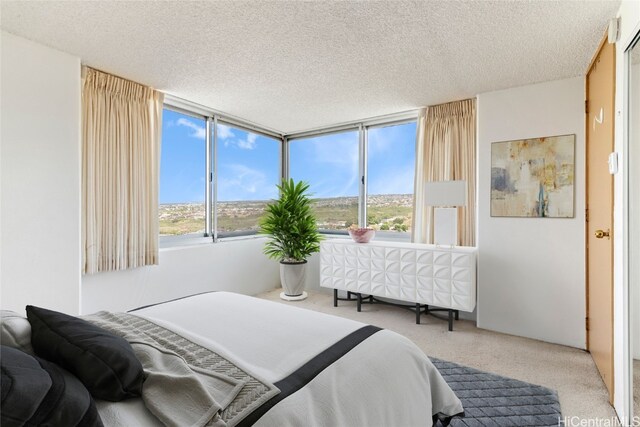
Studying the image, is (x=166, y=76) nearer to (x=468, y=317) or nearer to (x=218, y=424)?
(x=218, y=424)

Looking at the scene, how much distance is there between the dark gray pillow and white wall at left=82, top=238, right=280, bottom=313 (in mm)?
2094

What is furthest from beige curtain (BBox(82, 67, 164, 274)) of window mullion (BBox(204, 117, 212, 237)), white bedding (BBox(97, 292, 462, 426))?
white bedding (BBox(97, 292, 462, 426))

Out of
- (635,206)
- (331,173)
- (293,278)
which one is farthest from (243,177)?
(635,206)

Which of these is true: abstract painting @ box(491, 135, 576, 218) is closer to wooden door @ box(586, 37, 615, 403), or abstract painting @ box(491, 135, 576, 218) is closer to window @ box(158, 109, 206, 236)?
wooden door @ box(586, 37, 615, 403)

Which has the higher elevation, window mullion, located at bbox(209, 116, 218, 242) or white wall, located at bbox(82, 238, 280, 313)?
window mullion, located at bbox(209, 116, 218, 242)

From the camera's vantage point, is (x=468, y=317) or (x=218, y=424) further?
(x=468, y=317)

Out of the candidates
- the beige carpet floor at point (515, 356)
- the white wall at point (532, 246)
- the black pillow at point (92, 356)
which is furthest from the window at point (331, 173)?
the black pillow at point (92, 356)

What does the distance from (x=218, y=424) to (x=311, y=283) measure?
4.16 m

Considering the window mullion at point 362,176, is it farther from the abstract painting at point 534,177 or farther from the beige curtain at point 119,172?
the beige curtain at point 119,172

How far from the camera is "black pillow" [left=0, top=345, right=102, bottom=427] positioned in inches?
28.0

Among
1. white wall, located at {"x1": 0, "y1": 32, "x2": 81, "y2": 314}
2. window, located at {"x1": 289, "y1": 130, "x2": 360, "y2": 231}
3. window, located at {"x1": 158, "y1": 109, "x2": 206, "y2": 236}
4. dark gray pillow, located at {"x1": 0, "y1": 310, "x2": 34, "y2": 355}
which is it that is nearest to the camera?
dark gray pillow, located at {"x1": 0, "y1": 310, "x2": 34, "y2": 355}

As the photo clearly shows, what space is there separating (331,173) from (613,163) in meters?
3.54

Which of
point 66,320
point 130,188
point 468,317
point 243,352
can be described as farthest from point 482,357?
point 130,188

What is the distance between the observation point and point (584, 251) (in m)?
2.93
